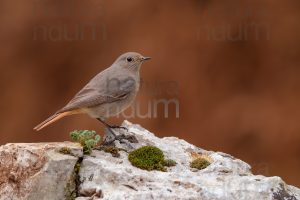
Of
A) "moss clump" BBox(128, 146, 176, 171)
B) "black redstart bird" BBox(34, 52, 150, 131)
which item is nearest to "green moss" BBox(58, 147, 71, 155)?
"moss clump" BBox(128, 146, 176, 171)

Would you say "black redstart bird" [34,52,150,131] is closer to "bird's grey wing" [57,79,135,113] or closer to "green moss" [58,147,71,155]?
"bird's grey wing" [57,79,135,113]

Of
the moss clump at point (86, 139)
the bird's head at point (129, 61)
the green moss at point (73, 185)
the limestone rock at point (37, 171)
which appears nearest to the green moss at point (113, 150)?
the moss clump at point (86, 139)

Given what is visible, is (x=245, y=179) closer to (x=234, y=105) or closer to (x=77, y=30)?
(x=234, y=105)

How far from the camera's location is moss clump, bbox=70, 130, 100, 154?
9.38 metres

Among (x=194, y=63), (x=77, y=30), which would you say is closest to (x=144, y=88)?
(x=194, y=63)

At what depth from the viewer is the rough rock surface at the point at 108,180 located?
28.6 ft

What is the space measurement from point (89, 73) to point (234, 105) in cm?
434

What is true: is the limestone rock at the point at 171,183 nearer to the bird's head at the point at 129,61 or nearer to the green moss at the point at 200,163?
the green moss at the point at 200,163

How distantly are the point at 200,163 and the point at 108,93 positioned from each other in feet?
5.73

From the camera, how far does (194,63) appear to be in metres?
21.7

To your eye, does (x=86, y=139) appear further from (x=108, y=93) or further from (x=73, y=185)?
(x=108, y=93)

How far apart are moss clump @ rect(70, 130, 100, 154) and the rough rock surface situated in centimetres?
10

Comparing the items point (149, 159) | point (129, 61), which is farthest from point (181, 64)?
point (149, 159)

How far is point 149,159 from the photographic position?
9555 mm
